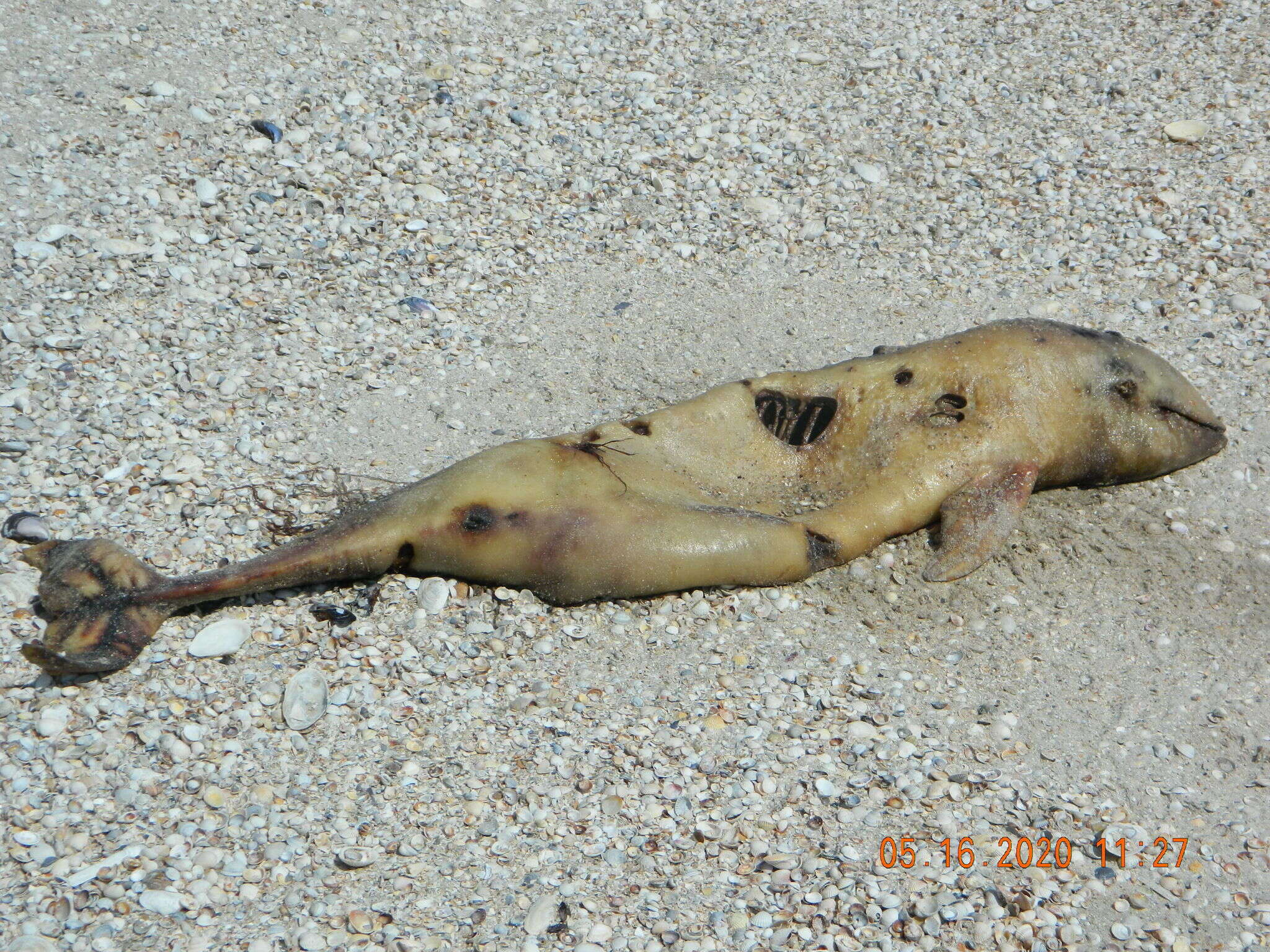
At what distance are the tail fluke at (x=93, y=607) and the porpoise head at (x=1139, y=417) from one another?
12.7 feet

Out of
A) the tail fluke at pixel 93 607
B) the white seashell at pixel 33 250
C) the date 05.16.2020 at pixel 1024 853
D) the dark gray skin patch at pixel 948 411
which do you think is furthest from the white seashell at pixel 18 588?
the dark gray skin patch at pixel 948 411

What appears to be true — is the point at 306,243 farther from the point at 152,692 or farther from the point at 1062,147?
the point at 1062,147

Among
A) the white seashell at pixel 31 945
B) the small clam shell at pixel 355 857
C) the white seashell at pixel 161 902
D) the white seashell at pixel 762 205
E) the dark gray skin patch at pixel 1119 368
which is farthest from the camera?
the white seashell at pixel 762 205

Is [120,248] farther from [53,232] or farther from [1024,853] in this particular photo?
[1024,853]

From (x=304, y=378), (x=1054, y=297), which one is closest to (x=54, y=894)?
(x=304, y=378)

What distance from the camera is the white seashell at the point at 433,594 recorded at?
441 cm

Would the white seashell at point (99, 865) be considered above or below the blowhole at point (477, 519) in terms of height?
below

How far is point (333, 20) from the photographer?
7.11 meters

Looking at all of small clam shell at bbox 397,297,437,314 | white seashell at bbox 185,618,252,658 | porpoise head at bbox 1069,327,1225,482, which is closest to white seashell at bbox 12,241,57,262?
small clam shell at bbox 397,297,437,314

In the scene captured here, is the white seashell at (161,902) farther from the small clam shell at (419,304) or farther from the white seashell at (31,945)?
the small clam shell at (419,304)

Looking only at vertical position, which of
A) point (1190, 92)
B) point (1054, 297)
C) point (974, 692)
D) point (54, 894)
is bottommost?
point (54, 894)

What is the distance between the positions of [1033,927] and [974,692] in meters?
0.99

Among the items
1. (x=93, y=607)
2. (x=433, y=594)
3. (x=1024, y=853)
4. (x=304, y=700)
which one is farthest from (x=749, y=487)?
(x=93, y=607)

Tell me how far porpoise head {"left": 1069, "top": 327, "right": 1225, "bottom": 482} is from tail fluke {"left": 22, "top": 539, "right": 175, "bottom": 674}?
387 cm
